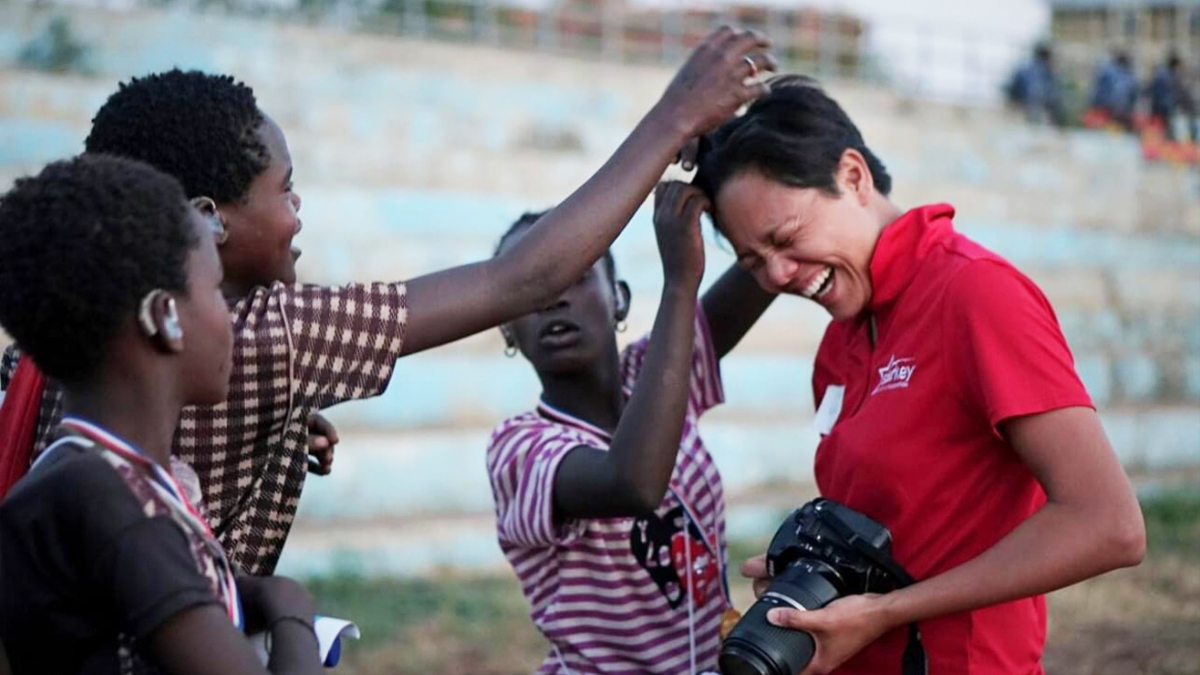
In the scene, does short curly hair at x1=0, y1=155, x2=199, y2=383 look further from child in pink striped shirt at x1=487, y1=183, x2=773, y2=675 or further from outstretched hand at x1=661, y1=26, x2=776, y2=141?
child in pink striped shirt at x1=487, y1=183, x2=773, y2=675

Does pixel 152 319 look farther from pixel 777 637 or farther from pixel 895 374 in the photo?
pixel 895 374

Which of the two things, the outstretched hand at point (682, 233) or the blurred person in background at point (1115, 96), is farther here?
the blurred person in background at point (1115, 96)

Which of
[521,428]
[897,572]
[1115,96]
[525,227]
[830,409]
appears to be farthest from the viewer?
[1115,96]

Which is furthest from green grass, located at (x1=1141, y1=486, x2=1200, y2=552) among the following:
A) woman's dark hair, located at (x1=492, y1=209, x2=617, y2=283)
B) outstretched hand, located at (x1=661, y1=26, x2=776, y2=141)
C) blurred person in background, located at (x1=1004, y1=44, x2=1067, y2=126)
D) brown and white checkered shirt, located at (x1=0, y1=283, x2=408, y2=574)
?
blurred person in background, located at (x1=1004, y1=44, x2=1067, y2=126)

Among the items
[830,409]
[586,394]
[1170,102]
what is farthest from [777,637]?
[1170,102]

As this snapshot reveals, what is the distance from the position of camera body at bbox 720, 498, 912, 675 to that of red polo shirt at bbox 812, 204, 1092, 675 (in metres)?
0.08

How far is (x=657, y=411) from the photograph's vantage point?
10.0ft

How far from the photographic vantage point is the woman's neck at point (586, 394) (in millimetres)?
3502

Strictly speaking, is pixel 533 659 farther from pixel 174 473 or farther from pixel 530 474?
pixel 174 473

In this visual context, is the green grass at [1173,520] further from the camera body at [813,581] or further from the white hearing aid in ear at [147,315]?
the white hearing aid in ear at [147,315]

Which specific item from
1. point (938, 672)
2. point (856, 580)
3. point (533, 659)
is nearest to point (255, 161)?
point (856, 580)

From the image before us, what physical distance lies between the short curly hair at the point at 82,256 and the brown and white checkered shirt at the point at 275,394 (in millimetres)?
304

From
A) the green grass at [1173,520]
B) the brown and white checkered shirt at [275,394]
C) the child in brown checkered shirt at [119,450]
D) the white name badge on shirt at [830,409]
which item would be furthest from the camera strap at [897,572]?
the green grass at [1173,520]

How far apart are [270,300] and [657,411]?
0.90 meters
